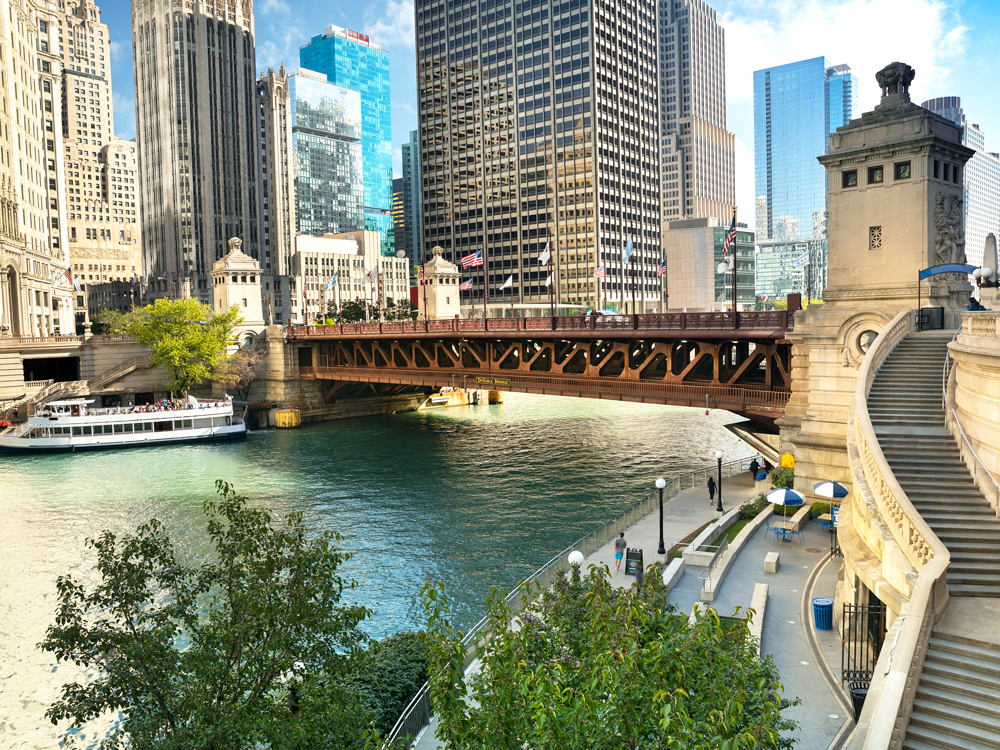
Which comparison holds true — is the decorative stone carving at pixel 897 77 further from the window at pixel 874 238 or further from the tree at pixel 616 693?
the tree at pixel 616 693

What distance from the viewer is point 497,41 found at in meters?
174

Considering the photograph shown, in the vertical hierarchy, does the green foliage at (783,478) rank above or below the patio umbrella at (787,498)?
below

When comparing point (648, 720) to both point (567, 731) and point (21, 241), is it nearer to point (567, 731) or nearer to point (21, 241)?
point (567, 731)

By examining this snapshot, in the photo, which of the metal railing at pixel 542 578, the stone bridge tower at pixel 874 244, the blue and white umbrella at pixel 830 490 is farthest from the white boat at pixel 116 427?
the blue and white umbrella at pixel 830 490

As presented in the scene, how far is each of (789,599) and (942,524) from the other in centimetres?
659

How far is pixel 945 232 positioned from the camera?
1277 inches

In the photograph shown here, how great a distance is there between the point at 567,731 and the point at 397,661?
1120cm

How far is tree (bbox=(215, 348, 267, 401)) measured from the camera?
8319 cm

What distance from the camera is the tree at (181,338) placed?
80.1 meters

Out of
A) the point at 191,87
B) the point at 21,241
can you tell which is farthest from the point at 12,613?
the point at 191,87

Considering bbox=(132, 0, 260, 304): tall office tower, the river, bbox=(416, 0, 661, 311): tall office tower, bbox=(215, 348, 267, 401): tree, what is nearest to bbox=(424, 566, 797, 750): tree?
the river

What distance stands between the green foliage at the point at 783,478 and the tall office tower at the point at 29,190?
83.2 meters

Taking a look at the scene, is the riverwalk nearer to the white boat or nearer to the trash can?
the trash can

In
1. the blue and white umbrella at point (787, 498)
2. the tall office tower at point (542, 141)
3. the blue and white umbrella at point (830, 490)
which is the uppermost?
the tall office tower at point (542, 141)
